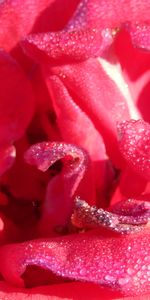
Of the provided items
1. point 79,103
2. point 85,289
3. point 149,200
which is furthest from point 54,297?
point 79,103

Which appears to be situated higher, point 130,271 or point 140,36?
point 140,36

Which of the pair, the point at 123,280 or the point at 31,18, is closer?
the point at 123,280

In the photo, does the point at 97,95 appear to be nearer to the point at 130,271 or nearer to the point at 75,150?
the point at 75,150

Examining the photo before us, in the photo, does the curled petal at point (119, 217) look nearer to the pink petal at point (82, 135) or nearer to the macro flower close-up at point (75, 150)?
the macro flower close-up at point (75, 150)

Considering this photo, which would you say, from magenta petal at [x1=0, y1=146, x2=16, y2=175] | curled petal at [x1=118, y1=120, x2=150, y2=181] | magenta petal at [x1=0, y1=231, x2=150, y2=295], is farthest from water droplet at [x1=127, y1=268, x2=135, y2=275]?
magenta petal at [x1=0, y1=146, x2=16, y2=175]

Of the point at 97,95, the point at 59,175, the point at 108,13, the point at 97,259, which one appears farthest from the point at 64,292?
the point at 108,13

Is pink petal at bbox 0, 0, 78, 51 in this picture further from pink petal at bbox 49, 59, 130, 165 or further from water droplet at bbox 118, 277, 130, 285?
water droplet at bbox 118, 277, 130, 285
